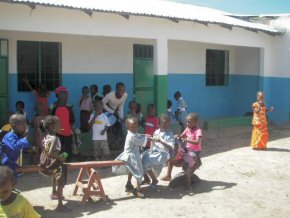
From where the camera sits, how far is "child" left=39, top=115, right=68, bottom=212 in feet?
17.7

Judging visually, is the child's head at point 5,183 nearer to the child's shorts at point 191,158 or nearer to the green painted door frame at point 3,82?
the child's shorts at point 191,158

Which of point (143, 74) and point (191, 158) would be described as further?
point (143, 74)

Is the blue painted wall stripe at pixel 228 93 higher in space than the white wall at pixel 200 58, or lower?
lower

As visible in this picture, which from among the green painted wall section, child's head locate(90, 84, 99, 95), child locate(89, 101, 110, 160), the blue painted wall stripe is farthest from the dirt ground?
the blue painted wall stripe

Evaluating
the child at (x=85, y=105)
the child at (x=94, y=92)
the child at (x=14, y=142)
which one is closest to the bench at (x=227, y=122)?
the child at (x=94, y=92)

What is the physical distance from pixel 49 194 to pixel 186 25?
568cm

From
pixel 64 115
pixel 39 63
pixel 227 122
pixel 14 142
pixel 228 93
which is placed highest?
pixel 39 63

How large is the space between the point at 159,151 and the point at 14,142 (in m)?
2.18

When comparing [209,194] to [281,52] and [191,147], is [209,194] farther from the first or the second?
[281,52]

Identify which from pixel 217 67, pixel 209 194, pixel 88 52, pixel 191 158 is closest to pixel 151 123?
pixel 191 158

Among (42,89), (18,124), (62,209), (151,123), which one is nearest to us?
(18,124)

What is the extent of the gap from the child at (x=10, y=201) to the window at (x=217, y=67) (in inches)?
438

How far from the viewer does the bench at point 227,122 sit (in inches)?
503

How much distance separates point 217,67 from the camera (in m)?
14.4
